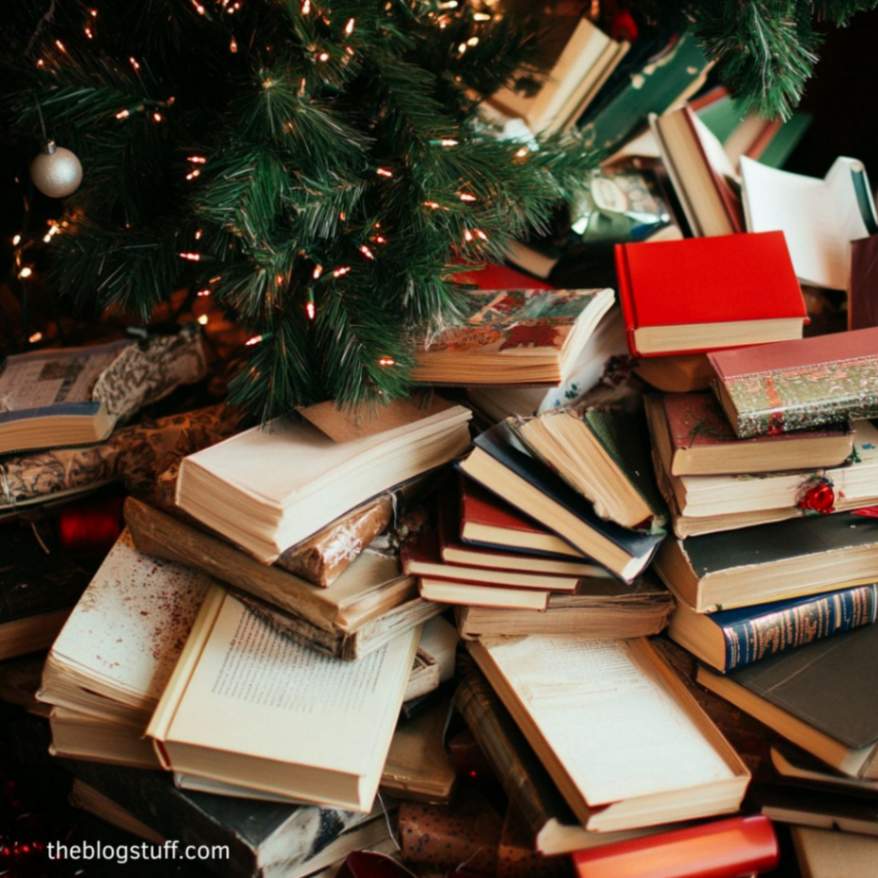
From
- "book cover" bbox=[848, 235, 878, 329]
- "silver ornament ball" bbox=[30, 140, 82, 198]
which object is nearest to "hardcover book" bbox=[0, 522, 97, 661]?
"silver ornament ball" bbox=[30, 140, 82, 198]

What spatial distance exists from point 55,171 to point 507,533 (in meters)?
0.61

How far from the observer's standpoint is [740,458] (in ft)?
2.94

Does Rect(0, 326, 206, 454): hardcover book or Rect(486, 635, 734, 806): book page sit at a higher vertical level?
Rect(0, 326, 206, 454): hardcover book

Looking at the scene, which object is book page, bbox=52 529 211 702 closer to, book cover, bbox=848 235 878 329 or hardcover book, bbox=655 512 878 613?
hardcover book, bbox=655 512 878 613

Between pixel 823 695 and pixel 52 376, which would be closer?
pixel 823 695

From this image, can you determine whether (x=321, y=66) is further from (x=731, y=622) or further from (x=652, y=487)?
(x=731, y=622)

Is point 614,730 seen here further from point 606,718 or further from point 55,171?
point 55,171

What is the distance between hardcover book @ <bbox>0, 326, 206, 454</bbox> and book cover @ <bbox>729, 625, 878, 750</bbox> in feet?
2.70

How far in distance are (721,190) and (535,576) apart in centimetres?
60

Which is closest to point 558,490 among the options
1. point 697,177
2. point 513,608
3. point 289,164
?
point 513,608

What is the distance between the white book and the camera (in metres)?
1.14

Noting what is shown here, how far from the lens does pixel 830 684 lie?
2.88 ft

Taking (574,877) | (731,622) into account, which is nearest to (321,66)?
(731,622)

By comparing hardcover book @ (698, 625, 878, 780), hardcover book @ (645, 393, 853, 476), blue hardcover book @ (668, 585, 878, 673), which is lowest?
hardcover book @ (698, 625, 878, 780)
